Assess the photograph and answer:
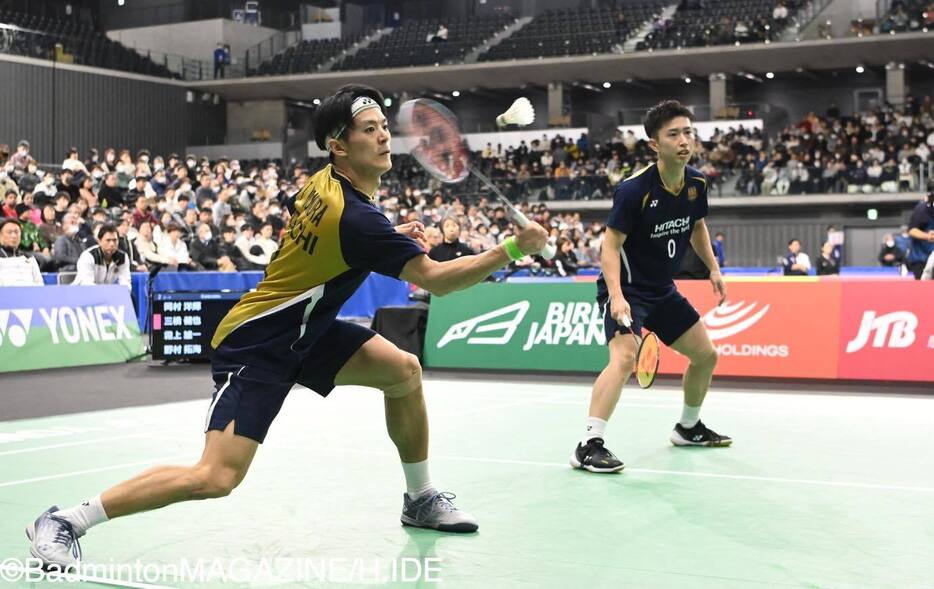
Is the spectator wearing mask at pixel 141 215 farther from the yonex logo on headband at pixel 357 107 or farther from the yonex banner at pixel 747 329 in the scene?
the yonex logo on headband at pixel 357 107

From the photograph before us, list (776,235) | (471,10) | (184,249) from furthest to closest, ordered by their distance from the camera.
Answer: (471,10) → (776,235) → (184,249)

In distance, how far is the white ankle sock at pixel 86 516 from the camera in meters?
4.10

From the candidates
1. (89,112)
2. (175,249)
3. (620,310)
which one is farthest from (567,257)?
(89,112)

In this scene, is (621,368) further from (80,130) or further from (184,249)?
(80,130)

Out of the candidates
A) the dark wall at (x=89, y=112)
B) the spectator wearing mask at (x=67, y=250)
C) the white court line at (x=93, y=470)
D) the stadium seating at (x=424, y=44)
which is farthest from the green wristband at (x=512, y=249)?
the stadium seating at (x=424, y=44)

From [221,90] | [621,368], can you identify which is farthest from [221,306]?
[221,90]

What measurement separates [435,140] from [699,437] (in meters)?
3.49

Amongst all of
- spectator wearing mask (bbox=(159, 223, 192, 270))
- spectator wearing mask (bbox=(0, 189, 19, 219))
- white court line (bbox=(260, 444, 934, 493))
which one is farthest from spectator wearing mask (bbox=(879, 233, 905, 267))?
white court line (bbox=(260, 444, 934, 493))

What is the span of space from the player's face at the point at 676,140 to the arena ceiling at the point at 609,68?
29.4m

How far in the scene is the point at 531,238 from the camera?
3809 millimetres

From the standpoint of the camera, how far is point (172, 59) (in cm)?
4269

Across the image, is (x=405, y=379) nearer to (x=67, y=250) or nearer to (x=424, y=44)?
(x=67, y=250)

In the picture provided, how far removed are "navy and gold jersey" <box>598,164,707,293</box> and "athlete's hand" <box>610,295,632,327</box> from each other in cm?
40

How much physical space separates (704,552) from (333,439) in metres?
3.83
